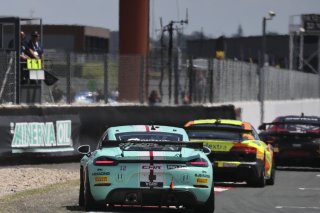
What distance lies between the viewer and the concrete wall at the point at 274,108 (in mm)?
34719

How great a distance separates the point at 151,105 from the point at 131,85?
4.11 ft

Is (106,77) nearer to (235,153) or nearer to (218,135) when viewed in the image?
(218,135)

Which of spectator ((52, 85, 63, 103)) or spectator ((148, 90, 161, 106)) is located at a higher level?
spectator ((52, 85, 63, 103))

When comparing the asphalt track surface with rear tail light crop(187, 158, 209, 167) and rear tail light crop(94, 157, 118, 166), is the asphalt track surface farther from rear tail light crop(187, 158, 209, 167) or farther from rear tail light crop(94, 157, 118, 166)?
rear tail light crop(187, 158, 209, 167)

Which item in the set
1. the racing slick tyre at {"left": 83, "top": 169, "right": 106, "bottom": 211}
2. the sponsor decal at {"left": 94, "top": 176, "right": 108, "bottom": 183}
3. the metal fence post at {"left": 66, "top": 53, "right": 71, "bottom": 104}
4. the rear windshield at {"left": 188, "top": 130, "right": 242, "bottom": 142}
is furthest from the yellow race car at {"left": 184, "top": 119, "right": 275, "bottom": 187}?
the metal fence post at {"left": 66, "top": 53, "right": 71, "bottom": 104}

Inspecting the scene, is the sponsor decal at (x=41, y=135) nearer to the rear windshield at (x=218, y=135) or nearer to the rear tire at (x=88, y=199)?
the rear windshield at (x=218, y=135)

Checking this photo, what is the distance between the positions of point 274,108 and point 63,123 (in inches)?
773

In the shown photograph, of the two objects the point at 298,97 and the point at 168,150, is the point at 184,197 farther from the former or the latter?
the point at 298,97

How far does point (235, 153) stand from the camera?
18.8 metres

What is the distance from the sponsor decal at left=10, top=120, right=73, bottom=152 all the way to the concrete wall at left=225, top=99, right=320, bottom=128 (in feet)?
30.9

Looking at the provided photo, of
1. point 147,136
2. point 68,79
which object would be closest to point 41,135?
point 68,79

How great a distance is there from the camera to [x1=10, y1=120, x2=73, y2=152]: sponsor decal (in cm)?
2277

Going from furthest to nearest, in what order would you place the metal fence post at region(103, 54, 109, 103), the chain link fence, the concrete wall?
the concrete wall < the metal fence post at region(103, 54, 109, 103) < the chain link fence

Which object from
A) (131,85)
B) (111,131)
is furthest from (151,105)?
(111,131)
